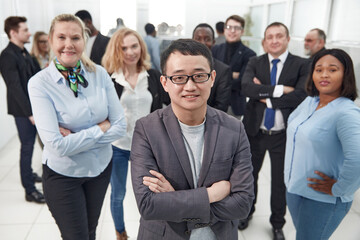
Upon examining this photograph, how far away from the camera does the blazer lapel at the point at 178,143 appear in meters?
1.18

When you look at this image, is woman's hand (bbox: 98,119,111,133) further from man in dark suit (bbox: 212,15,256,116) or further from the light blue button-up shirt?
man in dark suit (bbox: 212,15,256,116)

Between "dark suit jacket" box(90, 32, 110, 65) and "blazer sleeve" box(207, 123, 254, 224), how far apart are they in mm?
2640

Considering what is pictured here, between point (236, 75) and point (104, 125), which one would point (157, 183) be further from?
point (236, 75)

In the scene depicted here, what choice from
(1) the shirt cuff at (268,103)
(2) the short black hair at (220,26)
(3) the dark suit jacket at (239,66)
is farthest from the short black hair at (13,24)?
(2) the short black hair at (220,26)

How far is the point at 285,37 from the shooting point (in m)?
2.48

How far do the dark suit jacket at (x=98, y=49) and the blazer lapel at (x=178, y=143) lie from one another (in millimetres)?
2530

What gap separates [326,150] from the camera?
5.55 ft

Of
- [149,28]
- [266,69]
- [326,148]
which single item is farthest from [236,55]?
[149,28]

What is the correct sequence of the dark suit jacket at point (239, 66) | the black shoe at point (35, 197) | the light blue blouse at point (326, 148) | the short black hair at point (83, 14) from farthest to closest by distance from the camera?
the short black hair at point (83, 14) < the dark suit jacket at point (239, 66) < the black shoe at point (35, 197) < the light blue blouse at point (326, 148)

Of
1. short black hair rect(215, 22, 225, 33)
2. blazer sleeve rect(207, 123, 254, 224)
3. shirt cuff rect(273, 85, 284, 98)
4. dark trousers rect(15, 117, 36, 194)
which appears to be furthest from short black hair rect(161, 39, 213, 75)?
short black hair rect(215, 22, 225, 33)

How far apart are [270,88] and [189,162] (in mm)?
1516

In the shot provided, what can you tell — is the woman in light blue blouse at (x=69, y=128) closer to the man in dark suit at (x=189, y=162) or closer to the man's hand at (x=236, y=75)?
the man in dark suit at (x=189, y=162)

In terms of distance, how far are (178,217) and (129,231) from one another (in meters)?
1.78

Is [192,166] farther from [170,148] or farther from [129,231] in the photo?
[129,231]
